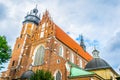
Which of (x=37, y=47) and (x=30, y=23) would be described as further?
(x=30, y=23)

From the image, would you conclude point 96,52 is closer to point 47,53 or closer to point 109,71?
point 109,71

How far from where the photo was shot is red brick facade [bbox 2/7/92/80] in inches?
971

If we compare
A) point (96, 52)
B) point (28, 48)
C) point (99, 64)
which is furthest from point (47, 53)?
point (96, 52)

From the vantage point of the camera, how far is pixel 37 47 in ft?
94.7

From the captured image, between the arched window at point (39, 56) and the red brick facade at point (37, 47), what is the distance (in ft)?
1.76

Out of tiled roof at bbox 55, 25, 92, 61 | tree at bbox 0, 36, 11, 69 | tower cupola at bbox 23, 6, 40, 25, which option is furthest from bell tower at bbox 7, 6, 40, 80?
tree at bbox 0, 36, 11, 69

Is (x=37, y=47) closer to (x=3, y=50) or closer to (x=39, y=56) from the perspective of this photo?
(x=39, y=56)

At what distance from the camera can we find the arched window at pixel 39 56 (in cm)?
2667

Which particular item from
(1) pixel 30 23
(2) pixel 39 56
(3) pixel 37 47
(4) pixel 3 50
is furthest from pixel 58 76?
(1) pixel 30 23

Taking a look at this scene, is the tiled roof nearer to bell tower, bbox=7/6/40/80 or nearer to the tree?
bell tower, bbox=7/6/40/80

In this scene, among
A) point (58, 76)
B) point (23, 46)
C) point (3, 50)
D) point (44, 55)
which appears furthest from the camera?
point (23, 46)

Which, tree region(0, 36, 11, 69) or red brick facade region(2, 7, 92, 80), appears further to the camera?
red brick facade region(2, 7, 92, 80)

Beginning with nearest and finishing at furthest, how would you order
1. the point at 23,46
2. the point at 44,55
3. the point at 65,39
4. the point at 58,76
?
the point at 58,76 < the point at 44,55 < the point at 23,46 < the point at 65,39

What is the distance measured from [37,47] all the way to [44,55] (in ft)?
10.5
